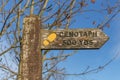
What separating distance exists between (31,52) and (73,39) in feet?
1.76

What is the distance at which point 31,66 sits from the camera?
4.17 meters

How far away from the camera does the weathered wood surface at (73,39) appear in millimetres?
4293

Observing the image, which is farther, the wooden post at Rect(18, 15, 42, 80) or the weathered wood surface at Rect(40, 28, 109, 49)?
the weathered wood surface at Rect(40, 28, 109, 49)

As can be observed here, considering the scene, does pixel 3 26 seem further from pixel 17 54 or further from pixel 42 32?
pixel 42 32

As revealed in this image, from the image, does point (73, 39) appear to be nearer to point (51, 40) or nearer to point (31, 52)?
point (51, 40)

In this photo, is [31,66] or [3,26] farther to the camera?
[3,26]

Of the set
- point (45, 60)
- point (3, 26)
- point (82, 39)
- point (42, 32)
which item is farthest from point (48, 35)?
point (45, 60)

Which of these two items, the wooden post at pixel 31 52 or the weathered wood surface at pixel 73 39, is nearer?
the wooden post at pixel 31 52

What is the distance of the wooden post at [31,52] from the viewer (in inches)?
163

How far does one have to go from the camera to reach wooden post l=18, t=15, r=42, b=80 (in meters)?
4.15

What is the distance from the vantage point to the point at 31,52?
4254 mm

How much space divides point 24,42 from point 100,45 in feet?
3.07

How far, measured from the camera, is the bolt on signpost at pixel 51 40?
4227mm

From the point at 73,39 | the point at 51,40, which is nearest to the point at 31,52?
the point at 51,40
